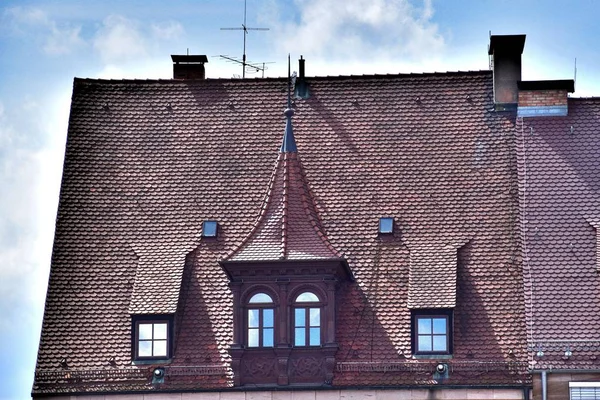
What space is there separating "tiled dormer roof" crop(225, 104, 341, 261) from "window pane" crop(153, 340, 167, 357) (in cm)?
345

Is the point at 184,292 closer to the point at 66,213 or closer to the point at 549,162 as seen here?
the point at 66,213

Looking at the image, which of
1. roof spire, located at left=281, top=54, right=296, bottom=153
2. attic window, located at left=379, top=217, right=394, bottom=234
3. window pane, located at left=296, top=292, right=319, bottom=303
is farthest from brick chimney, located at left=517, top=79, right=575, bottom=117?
window pane, located at left=296, top=292, right=319, bottom=303

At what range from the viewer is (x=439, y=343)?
6538cm

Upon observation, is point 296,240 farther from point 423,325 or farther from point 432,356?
point 432,356

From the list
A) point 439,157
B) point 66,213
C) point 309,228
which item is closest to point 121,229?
point 66,213

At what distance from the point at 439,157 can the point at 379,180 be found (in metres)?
2.19

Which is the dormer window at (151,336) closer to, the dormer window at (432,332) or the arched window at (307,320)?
the arched window at (307,320)

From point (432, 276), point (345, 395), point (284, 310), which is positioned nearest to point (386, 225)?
point (432, 276)

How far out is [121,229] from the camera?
69.1 m

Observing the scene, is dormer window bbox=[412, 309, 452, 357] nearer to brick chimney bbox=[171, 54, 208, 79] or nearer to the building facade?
the building facade

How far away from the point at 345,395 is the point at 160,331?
637cm

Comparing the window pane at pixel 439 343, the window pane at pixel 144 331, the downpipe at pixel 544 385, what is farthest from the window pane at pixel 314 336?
the downpipe at pixel 544 385

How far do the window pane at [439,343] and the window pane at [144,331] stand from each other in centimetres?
904

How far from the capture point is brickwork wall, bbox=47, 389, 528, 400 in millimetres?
64062
